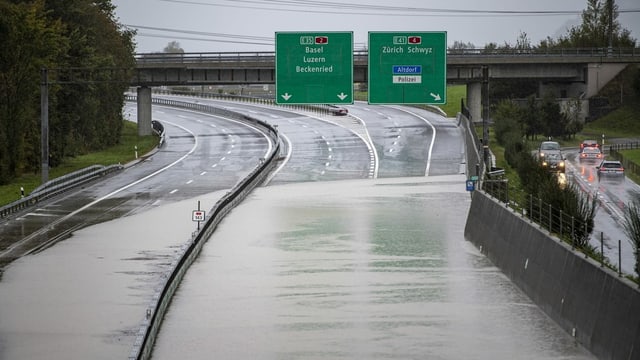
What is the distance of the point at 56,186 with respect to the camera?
67.4 m

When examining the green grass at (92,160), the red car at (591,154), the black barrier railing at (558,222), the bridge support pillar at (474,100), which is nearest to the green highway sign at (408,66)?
the black barrier railing at (558,222)

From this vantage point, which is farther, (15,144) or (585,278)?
(15,144)

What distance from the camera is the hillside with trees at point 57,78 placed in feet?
258

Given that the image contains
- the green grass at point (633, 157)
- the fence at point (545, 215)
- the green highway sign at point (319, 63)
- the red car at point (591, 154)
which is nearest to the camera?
the fence at point (545, 215)

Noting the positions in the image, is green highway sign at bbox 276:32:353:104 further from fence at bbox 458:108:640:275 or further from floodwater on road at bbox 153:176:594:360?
fence at bbox 458:108:640:275

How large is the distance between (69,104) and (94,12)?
1432 cm

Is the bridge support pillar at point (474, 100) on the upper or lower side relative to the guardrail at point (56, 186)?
upper

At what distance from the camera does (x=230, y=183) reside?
75.0m

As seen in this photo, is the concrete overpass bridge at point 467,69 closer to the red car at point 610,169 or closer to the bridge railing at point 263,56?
the bridge railing at point 263,56

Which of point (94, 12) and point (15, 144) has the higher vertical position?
point (94, 12)

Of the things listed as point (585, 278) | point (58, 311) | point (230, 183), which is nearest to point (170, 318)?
point (58, 311)

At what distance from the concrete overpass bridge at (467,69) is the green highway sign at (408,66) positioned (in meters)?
31.2

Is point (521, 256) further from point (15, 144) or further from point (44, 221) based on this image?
point (15, 144)

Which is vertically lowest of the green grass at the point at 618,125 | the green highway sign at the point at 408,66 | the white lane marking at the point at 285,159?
the white lane marking at the point at 285,159
